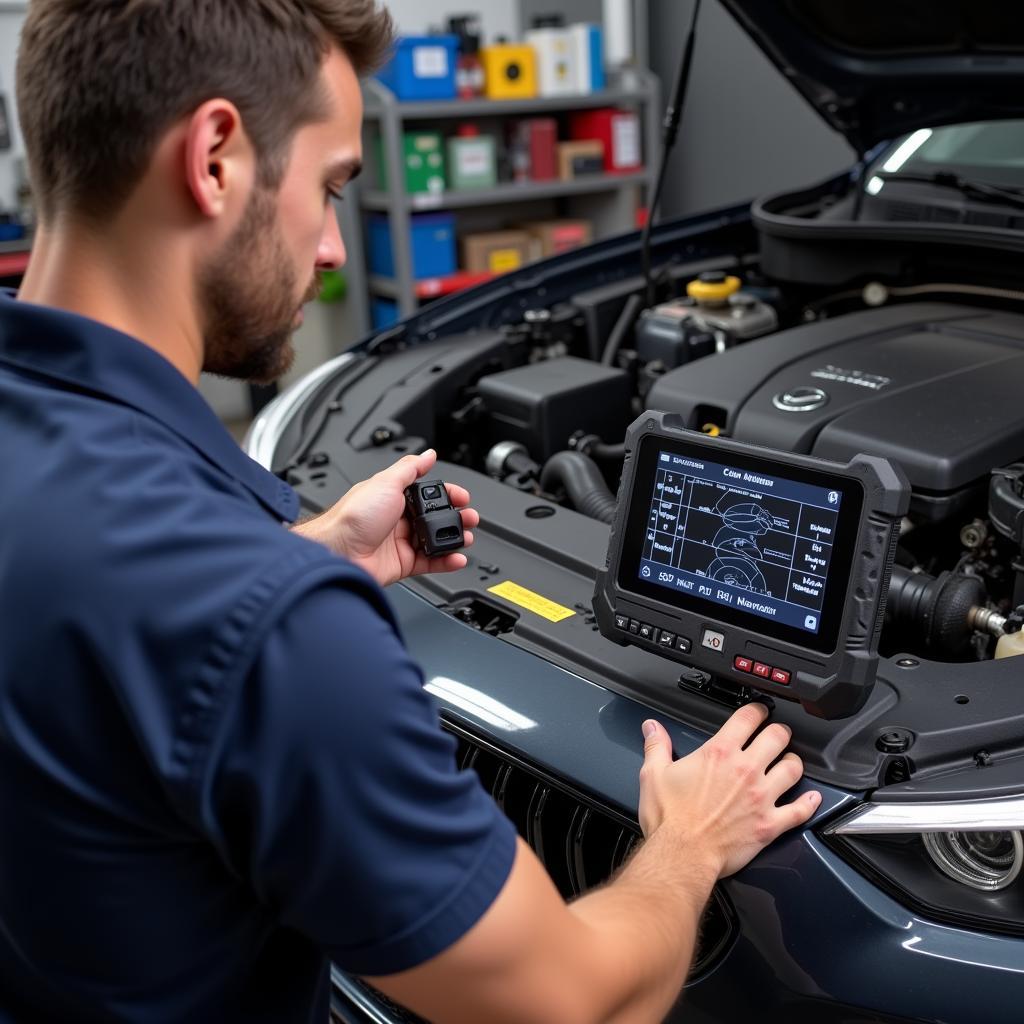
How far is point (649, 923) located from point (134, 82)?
0.72m

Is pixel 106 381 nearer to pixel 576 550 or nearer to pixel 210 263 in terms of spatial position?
pixel 210 263

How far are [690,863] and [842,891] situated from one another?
0.15 meters

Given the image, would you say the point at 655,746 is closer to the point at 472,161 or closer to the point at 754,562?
the point at 754,562

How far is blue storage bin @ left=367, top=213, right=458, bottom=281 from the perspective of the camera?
4578 mm

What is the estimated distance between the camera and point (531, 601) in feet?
4.68

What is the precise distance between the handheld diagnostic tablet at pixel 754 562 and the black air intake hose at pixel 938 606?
233mm

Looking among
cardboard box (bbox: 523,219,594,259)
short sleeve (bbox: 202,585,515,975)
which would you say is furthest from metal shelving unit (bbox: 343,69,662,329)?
short sleeve (bbox: 202,585,515,975)

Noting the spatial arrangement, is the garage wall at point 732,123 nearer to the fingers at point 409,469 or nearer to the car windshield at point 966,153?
the car windshield at point 966,153

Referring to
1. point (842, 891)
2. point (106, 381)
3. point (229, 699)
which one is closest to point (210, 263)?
point (106, 381)

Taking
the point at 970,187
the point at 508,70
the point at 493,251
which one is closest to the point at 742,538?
the point at 970,187

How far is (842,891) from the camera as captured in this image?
3.36 ft

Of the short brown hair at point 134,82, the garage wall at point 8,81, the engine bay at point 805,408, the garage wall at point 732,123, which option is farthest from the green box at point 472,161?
the short brown hair at point 134,82

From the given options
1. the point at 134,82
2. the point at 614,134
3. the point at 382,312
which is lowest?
the point at 382,312

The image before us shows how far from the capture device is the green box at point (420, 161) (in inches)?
175
